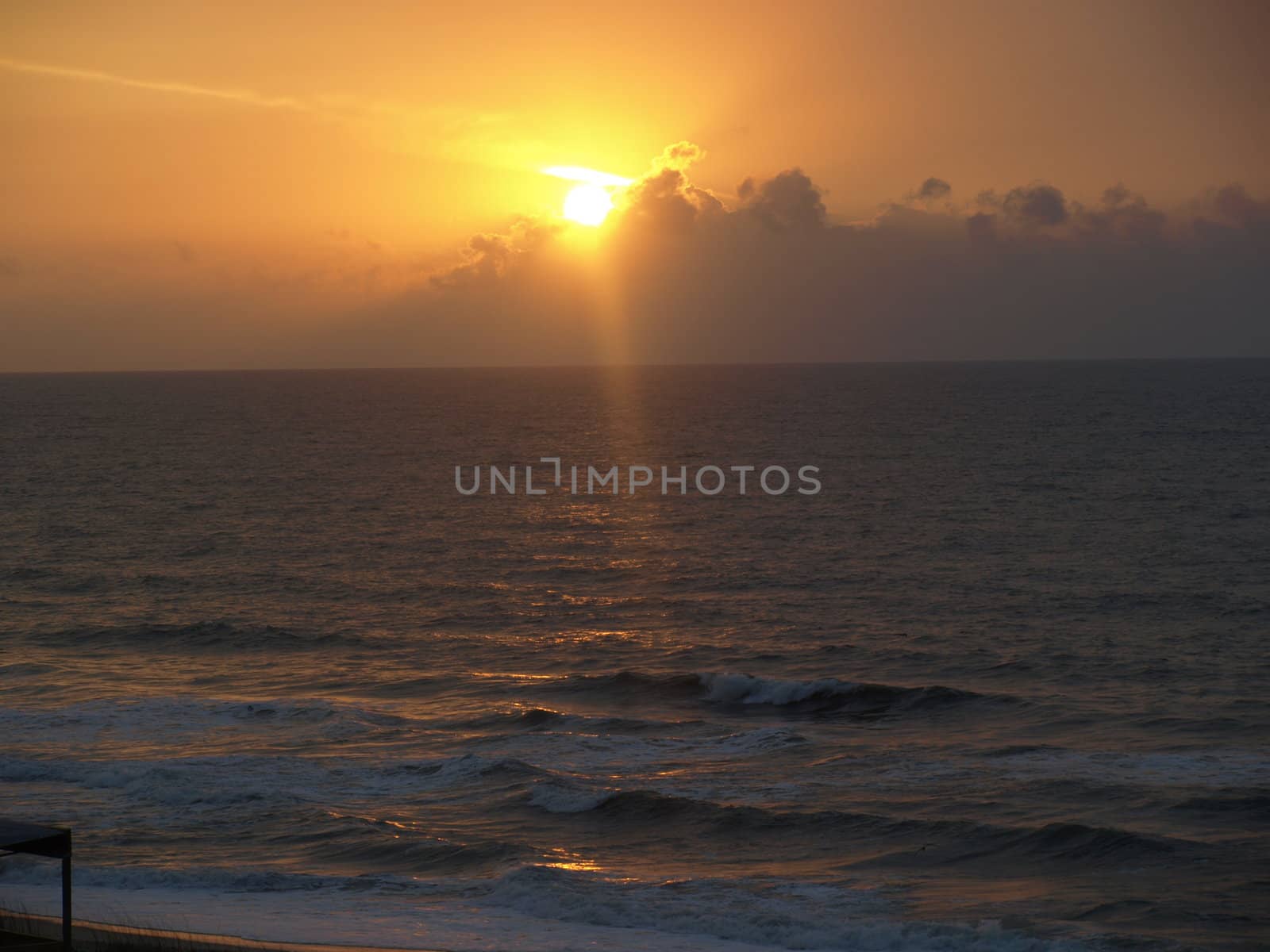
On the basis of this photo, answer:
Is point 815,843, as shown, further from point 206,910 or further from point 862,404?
point 862,404

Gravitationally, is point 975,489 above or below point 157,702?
above

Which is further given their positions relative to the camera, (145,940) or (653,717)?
(653,717)

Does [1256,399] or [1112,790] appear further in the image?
[1256,399]

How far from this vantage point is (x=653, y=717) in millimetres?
25000

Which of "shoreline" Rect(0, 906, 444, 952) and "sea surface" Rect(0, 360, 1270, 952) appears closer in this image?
"shoreline" Rect(0, 906, 444, 952)

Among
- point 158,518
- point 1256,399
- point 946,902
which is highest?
point 1256,399

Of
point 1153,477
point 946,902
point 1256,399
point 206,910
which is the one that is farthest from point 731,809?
point 1256,399

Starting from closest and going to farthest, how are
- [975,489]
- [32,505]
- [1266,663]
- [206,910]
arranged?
[206,910]
[1266,663]
[32,505]
[975,489]

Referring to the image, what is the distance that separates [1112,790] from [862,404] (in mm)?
126613

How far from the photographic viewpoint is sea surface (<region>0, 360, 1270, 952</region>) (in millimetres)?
15977

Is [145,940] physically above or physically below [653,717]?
below

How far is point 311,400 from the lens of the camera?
17762cm

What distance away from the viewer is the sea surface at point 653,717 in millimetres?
15977

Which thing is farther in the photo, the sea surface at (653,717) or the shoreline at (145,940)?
the sea surface at (653,717)
